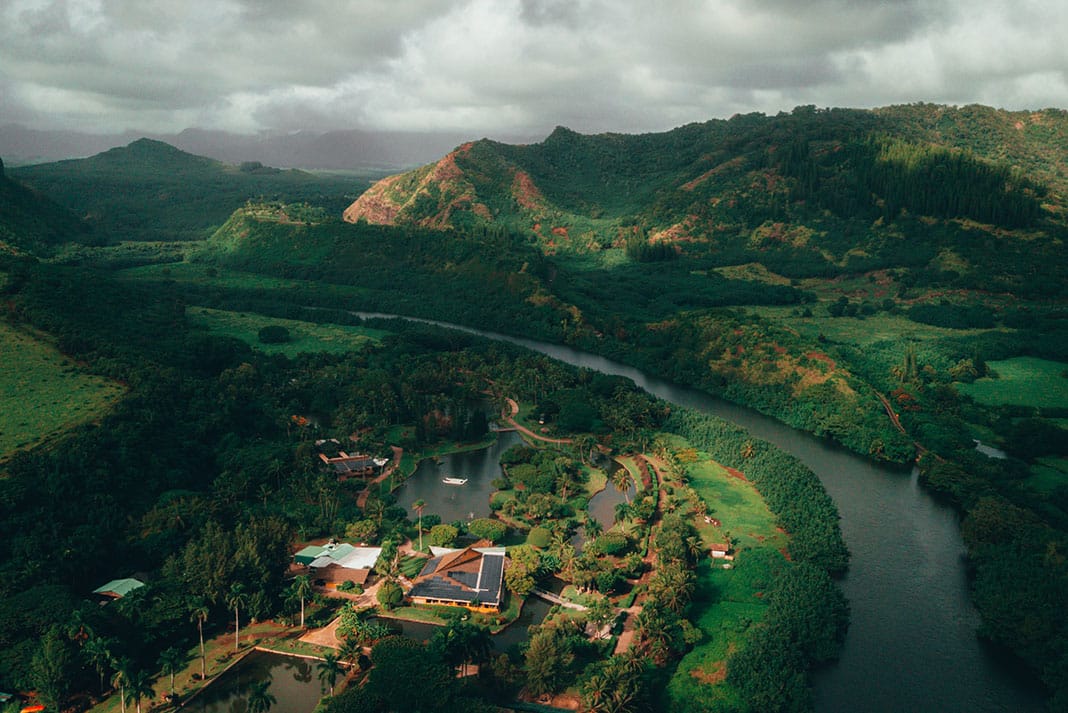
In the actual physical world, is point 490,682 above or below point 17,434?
below

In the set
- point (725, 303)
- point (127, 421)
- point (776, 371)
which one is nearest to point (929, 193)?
point (725, 303)

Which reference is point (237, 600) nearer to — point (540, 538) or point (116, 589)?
point (116, 589)

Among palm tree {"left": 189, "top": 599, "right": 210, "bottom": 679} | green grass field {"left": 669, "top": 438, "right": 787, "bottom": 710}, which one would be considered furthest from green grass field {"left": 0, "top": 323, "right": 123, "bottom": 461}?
green grass field {"left": 669, "top": 438, "right": 787, "bottom": 710}

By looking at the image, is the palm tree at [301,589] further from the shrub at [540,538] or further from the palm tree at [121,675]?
the shrub at [540,538]

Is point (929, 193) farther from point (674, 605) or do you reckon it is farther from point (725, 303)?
point (674, 605)

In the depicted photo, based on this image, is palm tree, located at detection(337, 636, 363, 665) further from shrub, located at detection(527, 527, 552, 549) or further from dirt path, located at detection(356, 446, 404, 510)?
dirt path, located at detection(356, 446, 404, 510)

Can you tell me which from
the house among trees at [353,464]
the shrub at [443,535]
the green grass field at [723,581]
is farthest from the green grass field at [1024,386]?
the house among trees at [353,464]

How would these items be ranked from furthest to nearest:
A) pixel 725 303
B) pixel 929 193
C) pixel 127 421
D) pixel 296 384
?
pixel 929 193, pixel 725 303, pixel 296 384, pixel 127 421
